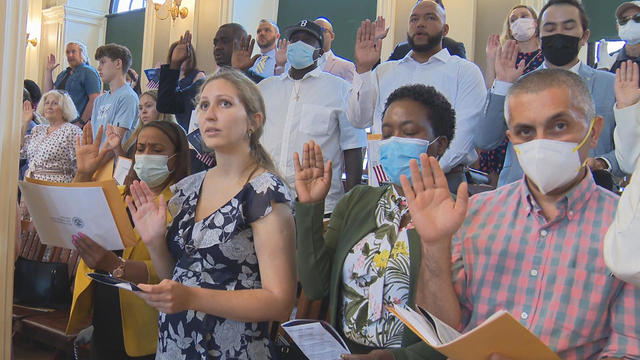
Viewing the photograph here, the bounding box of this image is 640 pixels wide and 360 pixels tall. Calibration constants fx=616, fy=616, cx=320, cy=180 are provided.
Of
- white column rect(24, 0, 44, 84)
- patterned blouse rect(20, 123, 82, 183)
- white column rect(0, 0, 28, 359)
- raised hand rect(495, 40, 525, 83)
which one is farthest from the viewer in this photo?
white column rect(24, 0, 44, 84)

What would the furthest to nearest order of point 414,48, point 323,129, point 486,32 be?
point 486,32
point 323,129
point 414,48

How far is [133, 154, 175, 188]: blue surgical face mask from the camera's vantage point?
2.70 m

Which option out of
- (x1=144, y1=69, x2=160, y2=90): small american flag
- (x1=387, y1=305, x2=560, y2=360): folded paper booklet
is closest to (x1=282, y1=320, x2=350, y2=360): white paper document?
(x1=387, y1=305, x2=560, y2=360): folded paper booklet

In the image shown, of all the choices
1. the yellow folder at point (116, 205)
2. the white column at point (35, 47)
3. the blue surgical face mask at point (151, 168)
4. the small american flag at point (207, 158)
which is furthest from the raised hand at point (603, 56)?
the white column at point (35, 47)

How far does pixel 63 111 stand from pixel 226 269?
3.58 metres

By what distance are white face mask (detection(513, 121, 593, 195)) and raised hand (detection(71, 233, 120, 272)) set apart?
4.84ft

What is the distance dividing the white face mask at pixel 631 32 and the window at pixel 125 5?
1158 cm

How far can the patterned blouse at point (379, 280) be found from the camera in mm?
1845

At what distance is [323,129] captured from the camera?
3488mm

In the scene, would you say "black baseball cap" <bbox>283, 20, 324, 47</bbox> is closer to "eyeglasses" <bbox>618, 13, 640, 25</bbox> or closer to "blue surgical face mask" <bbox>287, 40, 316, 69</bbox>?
"blue surgical face mask" <bbox>287, 40, 316, 69</bbox>

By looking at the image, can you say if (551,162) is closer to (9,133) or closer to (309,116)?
(9,133)

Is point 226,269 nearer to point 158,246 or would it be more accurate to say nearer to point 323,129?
point 158,246

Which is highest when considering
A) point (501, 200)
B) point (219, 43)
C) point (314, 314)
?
point (219, 43)

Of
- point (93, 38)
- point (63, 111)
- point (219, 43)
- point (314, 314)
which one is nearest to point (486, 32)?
point (219, 43)
